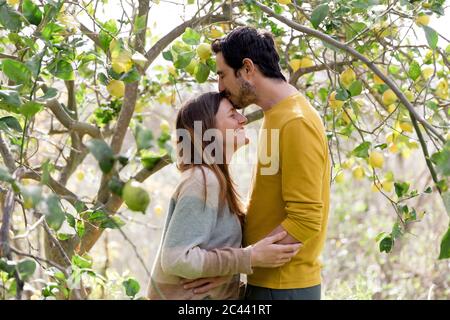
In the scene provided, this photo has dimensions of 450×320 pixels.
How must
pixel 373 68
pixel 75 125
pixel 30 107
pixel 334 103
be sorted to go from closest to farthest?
pixel 30 107 → pixel 373 68 → pixel 334 103 → pixel 75 125

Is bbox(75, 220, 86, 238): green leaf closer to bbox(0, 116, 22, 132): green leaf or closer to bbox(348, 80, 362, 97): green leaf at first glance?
bbox(0, 116, 22, 132): green leaf

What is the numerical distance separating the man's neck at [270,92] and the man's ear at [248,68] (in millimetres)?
37

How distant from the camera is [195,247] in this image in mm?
1586

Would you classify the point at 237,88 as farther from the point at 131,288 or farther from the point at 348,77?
the point at 131,288

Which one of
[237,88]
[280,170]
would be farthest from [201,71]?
[280,170]

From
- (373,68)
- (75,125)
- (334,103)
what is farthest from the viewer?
(75,125)

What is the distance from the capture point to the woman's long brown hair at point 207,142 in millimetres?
1672

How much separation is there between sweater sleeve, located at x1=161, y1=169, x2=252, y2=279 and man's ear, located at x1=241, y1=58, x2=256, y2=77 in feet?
1.07

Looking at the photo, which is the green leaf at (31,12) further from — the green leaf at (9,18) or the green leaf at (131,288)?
the green leaf at (131,288)

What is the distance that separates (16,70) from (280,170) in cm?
67

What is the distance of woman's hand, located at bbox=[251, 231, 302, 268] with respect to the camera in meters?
1.60

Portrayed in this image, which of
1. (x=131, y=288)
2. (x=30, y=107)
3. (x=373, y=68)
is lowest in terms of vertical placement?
(x=131, y=288)

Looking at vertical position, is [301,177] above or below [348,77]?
below

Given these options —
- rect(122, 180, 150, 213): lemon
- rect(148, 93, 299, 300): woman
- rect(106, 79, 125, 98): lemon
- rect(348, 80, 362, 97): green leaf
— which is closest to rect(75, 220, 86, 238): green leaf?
rect(148, 93, 299, 300): woman
